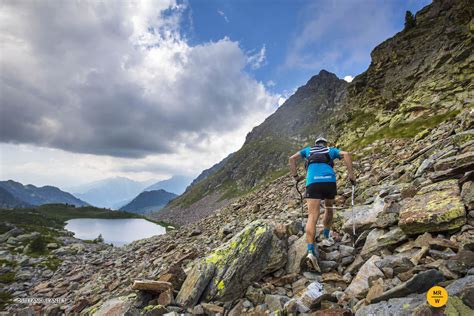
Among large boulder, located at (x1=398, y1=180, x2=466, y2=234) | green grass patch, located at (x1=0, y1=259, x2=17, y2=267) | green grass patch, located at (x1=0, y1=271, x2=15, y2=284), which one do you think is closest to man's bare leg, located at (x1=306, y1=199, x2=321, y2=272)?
large boulder, located at (x1=398, y1=180, x2=466, y2=234)

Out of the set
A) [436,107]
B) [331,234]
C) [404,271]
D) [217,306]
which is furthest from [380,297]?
[436,107]

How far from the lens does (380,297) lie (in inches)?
202

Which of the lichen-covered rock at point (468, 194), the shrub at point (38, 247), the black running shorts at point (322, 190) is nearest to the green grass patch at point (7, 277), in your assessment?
the shrub at point (38, 247)

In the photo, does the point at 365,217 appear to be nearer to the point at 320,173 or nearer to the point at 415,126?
the point at 320,173

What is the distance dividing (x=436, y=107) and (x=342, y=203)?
3168 centimetres

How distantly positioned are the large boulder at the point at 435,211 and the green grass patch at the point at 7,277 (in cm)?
3968

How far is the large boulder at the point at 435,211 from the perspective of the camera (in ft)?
21.9

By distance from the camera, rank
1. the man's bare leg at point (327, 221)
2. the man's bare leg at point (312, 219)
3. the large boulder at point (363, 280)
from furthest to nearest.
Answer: the man's bare leg at point (327, 221)
the man's bare leg at point (312, 219)
the large boulder at point (363, 280)

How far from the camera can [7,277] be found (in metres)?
30.2

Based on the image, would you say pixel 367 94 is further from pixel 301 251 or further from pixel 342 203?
pixel 301 251

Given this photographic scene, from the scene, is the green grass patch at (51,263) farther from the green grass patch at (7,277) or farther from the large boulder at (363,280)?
the large boulder at (363,280)

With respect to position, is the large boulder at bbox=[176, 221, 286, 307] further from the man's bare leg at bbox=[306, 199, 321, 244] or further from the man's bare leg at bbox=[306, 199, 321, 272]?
the man's bare leg at bbox=[306, 199, 321, 244]

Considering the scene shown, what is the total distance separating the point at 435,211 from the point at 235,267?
613 centimetres

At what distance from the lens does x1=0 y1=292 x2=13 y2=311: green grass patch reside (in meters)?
21.5
